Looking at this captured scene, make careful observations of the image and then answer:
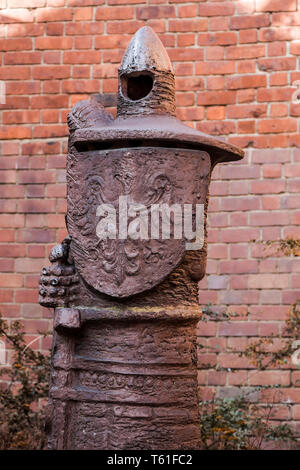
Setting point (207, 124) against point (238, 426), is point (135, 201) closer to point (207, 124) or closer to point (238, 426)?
point (238, 426)

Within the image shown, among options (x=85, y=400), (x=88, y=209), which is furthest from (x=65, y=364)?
(x=88, y=209)

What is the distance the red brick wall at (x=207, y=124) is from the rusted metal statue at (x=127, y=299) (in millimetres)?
1557

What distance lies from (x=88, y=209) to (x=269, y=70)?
2179 millimetres

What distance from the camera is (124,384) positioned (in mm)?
3041

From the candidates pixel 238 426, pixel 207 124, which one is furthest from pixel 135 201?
pixel 207 124

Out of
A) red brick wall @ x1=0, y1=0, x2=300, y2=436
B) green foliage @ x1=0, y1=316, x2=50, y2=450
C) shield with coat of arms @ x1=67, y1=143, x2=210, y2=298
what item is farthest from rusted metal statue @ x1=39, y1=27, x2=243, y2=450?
red brick wall @ x1=0, y1=0, x2=300, y2=436

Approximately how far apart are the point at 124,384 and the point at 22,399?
5.45ft

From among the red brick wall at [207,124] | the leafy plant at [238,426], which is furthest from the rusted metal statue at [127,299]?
the red brick wall at [207,124]

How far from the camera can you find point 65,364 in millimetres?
3127

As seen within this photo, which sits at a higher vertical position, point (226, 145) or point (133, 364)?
point (226, 145)

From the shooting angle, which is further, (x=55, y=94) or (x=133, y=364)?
(x=55, y=94)
